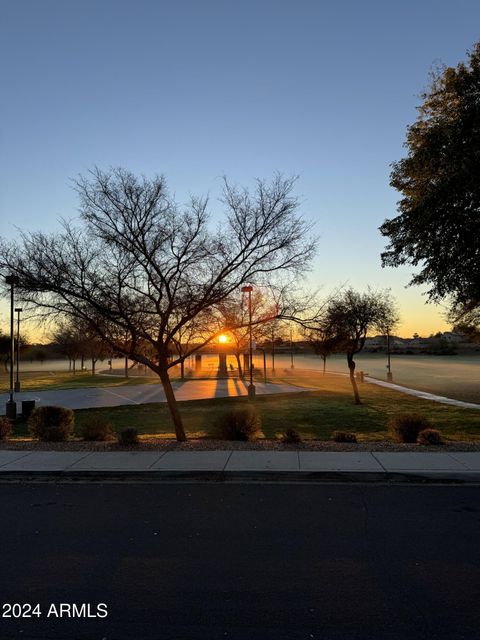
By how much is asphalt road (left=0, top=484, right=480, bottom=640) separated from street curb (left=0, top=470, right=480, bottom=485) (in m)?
0.49

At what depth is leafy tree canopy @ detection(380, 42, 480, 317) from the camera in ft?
44.0

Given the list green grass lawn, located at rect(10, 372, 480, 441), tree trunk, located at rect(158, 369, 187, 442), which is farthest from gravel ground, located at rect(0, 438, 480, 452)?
green grass lawn, located at rect(10, 372, 480, 441)

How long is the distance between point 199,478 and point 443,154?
10481mm

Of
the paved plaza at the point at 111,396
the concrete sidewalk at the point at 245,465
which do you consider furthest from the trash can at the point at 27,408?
the concrete sidewalk at the point at 245,465

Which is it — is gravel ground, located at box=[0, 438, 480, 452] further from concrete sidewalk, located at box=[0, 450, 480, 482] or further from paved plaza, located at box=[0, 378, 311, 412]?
Answer: paved plaza, located at box=[0, 378, 311, 412]

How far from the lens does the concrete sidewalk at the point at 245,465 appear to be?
26.5 feet

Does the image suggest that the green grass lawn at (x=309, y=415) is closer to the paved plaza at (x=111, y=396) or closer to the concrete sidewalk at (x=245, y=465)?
the paved plaza at (x=111, y=396)

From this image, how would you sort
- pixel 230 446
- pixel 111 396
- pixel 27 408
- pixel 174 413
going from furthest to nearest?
pixel 111 396, pixel 27 408, pixel 174 413, pixel 230 446

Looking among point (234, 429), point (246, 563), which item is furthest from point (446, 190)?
point (246, 563)

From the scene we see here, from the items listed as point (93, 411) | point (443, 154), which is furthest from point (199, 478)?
point (93, 411)

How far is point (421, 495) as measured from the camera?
281 inches

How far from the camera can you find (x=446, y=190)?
13578 mm

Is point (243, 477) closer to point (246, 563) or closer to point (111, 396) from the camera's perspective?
point (246, 563)

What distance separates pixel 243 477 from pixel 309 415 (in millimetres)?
12226
